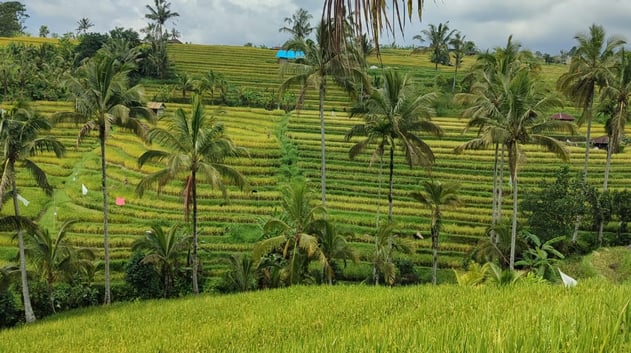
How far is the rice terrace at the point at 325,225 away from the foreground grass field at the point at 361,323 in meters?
0.05

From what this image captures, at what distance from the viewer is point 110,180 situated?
3600 centimetres

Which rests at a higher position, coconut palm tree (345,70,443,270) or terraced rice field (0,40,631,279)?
coconut palm tree (345,70,443,270)

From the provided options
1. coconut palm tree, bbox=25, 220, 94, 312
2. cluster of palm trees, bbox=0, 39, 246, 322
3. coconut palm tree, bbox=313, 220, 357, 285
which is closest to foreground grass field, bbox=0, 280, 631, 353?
coconut palm tree, bbox=25, 220, 94, 312

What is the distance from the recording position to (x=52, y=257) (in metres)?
21.6

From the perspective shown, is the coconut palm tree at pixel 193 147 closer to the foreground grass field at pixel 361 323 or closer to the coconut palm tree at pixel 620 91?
the foreground grass field at pixel 361 323

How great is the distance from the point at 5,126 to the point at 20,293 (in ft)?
31.7

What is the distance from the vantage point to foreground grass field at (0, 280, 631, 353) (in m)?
3.76

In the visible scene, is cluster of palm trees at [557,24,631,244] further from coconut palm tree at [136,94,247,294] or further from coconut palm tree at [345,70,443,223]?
coconut palm tree at [136,94,247,294]

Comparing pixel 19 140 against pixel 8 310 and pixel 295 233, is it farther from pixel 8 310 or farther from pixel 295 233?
pixel 295 233

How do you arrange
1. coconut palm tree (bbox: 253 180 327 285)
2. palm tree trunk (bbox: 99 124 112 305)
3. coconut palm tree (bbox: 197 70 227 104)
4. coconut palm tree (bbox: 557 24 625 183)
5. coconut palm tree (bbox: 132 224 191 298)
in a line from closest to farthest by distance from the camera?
coconut palm tree (bbox: 253 180 327 285)
palm tree trunk (bbox: 99 124 112 305)
coconut palm tree (bbox: 132 224 191 298)
coconut palm tree (bbox: 557 24 625 183)
coconut palm tree (bbox: 197 70 227 104)

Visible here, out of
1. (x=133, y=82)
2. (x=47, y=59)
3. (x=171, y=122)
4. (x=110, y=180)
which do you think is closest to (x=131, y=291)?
(x=171, y=122)

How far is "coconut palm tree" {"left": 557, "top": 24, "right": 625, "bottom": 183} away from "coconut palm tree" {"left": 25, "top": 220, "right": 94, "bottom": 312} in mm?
28268

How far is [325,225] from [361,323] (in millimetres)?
12779

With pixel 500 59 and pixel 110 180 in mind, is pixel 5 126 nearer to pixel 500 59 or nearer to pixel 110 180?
pixel 110 180
